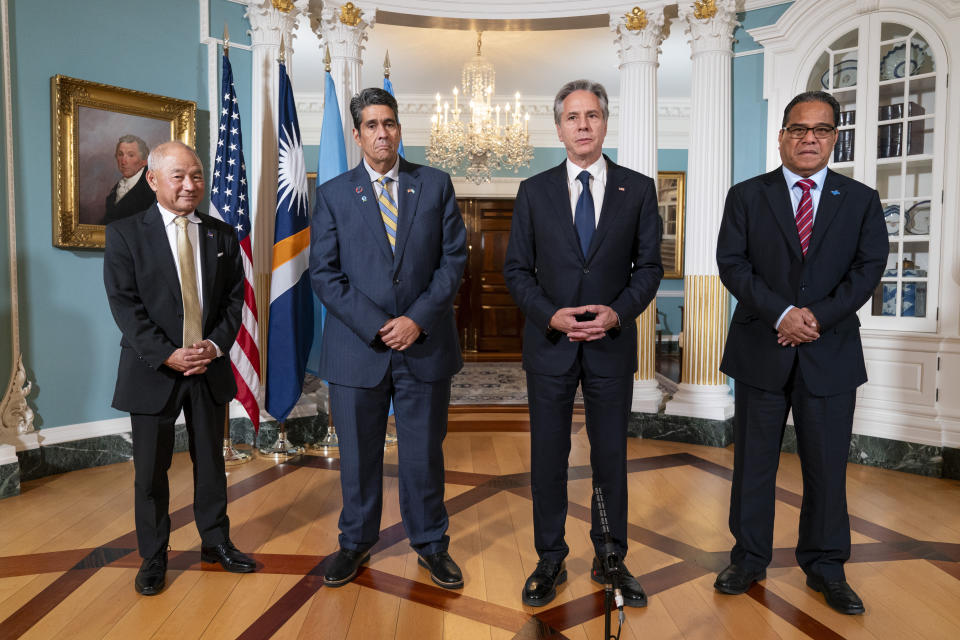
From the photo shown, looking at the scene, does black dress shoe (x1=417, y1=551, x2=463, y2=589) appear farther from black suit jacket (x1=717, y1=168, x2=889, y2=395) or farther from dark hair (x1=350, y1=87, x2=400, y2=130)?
dark hair (x1=350, y1=87, x2=400, y2=130)

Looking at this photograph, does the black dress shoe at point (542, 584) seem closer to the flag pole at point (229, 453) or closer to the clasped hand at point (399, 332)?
the clasped hand at point (399, 332)

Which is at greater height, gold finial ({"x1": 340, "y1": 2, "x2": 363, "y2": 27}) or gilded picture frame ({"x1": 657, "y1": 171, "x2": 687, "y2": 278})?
gold finial ({"x1": 340, "y1": 2, "x2": 363, "y2": 27})

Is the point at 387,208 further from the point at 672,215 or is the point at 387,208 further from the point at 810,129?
the point at 672,215

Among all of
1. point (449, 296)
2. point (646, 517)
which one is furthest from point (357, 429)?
point (646, 517)

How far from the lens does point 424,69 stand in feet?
26.0

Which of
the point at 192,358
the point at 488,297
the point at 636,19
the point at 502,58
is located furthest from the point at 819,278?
the point at 488,297

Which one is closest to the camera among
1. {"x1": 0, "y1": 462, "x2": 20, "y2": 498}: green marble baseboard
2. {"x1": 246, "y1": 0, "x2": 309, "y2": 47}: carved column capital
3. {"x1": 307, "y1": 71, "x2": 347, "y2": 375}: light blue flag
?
{"x1": 0, "y1": 462, "x2": 20, "y2": 498}: green marble baseboard

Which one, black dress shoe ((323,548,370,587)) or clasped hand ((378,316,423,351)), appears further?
black dress shoe ((323,548,370,587))

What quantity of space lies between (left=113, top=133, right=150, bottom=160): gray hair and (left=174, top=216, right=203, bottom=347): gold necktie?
2.14 meters

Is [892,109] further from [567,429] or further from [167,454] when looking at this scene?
[167,454]

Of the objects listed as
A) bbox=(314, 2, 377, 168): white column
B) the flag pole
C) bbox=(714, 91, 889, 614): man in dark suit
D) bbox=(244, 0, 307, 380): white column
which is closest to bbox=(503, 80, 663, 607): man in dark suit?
bbox=(714, 91, 889, 614): man in dark suit

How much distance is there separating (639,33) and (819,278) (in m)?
3.23

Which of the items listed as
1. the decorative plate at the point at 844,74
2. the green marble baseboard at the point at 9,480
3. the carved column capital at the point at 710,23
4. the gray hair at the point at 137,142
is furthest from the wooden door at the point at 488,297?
the green marble baseboard at the point at 9,480

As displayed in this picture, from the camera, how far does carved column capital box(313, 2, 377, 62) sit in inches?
185
